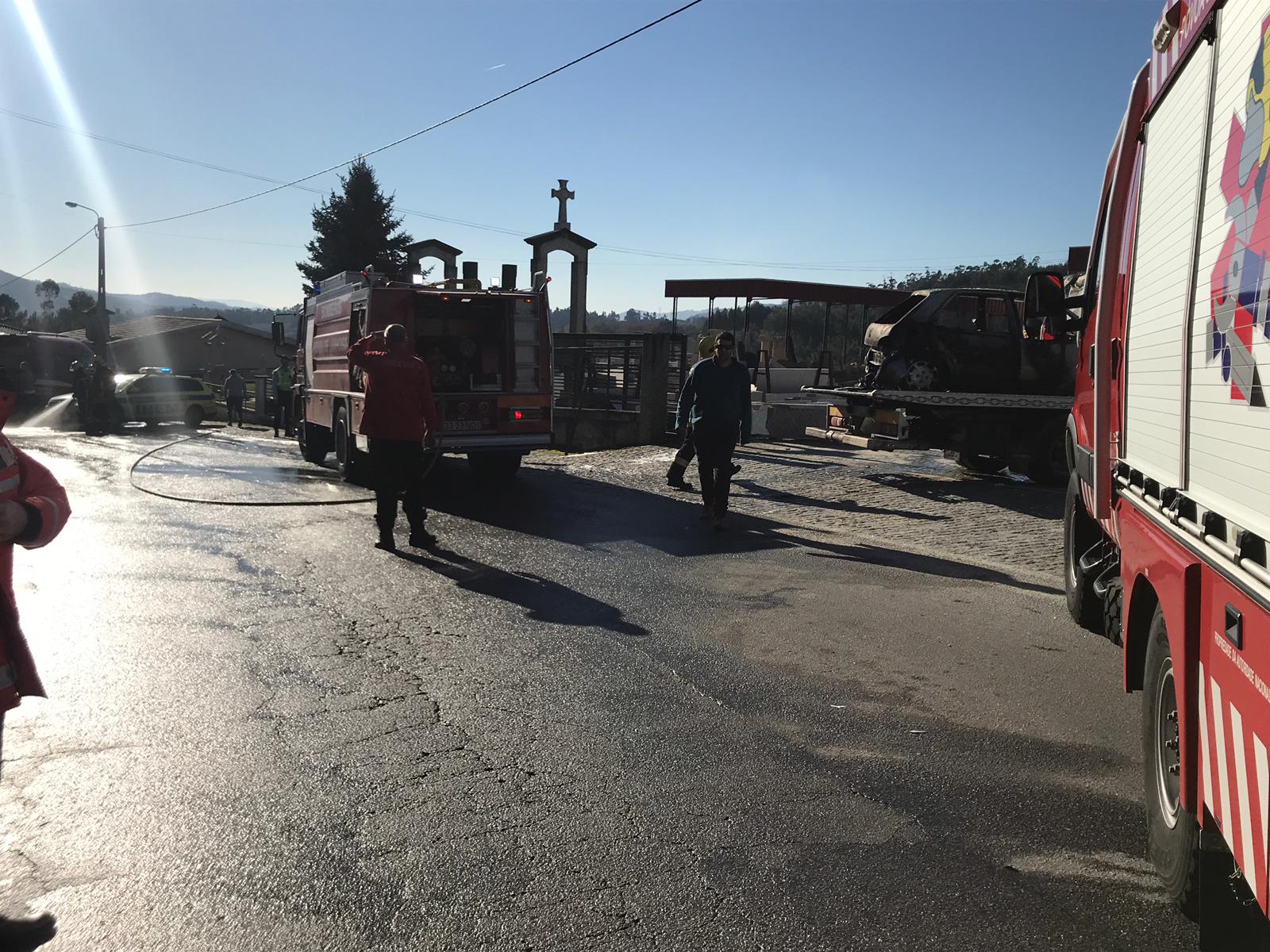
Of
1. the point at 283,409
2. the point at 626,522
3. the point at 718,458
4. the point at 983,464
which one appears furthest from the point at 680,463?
the point at 283,409

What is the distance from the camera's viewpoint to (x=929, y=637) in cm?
648

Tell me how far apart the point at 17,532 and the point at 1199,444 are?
10.8 feet

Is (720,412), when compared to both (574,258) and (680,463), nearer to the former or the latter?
(680,463)

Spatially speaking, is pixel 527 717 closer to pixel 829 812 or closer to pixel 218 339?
pixel 829 812

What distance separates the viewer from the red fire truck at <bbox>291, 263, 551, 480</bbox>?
13.2 meters

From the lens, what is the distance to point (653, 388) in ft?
61.4

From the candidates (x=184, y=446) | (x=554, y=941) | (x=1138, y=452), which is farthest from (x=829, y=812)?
(x=184, y=446)

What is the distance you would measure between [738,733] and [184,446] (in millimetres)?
18021

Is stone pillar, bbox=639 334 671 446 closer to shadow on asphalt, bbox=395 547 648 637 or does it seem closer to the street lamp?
shadow on asphalt, bbox=395 547 648 637

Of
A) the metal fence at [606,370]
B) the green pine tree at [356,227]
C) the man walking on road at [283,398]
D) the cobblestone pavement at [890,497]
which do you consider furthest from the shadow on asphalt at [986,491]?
the green pine tree at [356,227]

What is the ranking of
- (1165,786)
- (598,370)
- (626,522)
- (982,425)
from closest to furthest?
(1165,786) → (626,522) → (982,425) → (598,370)

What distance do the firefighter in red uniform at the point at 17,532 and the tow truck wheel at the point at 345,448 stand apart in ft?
36.7

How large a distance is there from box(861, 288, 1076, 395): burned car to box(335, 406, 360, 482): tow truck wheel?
7.01m

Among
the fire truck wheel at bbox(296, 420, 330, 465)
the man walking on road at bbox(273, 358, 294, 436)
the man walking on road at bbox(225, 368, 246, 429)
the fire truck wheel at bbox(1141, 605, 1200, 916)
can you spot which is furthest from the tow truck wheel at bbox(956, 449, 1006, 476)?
the man walking on road at bbox(225, 368, 246, 429)
